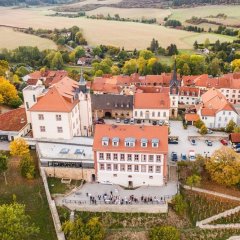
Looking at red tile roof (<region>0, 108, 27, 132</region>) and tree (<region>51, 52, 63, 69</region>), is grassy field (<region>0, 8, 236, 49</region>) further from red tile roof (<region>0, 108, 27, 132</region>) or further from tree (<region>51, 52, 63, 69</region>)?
red tile roof (<region>0, 108, 27, 132</region>)

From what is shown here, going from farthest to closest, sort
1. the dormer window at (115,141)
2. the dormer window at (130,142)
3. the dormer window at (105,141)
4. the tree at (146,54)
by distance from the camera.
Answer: the tree at (146,54)
the dormer window at (105,141)
the dormer window at (115,141)
the dormer window at (130,142)

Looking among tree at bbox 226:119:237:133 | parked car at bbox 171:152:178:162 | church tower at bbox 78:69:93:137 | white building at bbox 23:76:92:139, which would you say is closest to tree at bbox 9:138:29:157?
white building at bbox 23:76:92:139

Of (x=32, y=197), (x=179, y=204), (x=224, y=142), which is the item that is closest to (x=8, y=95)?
(x=32, y=197)

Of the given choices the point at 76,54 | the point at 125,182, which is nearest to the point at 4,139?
the point at 125,182

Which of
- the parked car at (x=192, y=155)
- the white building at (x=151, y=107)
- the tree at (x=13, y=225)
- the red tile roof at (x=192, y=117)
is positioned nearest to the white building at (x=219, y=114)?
the red tile roof at (x=192, y=117)

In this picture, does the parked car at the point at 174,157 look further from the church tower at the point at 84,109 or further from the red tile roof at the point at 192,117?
the red tile roof at the point at 192,117

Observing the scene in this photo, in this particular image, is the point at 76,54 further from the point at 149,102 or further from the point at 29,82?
the point at 149,102
